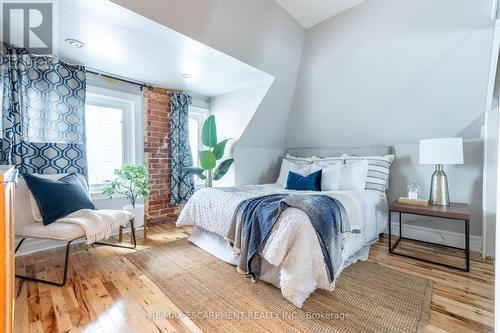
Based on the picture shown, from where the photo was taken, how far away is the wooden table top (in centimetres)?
205

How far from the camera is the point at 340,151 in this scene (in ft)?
11.6

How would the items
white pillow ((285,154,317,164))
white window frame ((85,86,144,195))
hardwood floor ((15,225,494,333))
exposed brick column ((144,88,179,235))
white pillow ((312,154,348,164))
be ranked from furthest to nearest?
white pillow ((285,154,317,164)) → exposed brick column ((144,88,179,235)) → white pillow ((312,154,348,164)) → white window frame ((85,86,144,195)) → hardwood floor ((15,225,494,333))

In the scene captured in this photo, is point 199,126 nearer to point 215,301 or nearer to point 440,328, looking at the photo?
point 215,301

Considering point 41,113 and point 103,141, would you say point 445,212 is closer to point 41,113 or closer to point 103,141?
point 103,141

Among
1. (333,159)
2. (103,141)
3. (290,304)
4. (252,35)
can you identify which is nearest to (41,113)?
(103,141)

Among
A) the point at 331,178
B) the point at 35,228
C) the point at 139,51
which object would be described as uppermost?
the point at 139,51

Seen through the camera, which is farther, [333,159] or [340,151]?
[340,151]

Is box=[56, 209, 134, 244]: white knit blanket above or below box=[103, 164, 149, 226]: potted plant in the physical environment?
below

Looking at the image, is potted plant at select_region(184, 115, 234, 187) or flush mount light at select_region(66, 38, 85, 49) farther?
potted plant at select_region(184, 115, 234, 187)

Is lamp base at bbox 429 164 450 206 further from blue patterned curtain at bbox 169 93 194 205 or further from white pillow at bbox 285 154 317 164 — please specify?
blue patterned curtain at bbox 169 93 194 205

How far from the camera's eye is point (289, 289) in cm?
158

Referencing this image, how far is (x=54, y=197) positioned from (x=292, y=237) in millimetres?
2129

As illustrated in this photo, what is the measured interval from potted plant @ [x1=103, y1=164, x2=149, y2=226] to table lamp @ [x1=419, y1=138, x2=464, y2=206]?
10.2 ft

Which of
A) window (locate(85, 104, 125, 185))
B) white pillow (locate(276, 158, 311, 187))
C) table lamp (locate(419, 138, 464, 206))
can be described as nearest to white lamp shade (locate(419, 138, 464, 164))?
table lamp (locate(419, 138, 464, 206))
